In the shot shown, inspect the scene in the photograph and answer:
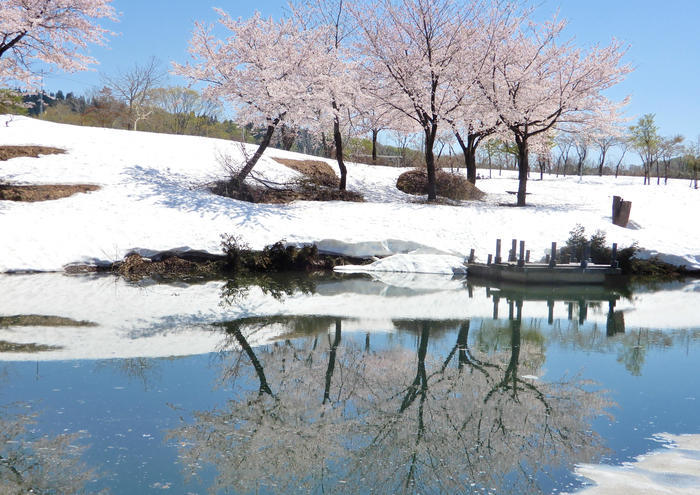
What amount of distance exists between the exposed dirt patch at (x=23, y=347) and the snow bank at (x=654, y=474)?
7.99 metres

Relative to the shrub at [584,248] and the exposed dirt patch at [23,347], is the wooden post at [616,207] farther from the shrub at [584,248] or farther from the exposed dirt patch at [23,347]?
the exposed dirt patch at [23,347]

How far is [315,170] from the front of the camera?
108 feet

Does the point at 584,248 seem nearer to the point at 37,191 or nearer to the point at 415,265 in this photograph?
the point at 415,265

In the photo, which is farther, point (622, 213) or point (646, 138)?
point (646, 138)

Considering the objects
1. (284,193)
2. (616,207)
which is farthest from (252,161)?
(616,207)

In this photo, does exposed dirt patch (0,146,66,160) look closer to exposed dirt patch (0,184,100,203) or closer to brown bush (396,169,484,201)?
exposed dirt patch (0,184,100,203)

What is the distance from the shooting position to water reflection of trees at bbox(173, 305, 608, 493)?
5.54 m

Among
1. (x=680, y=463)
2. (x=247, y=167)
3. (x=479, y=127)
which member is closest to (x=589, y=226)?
(x=479, y=127)

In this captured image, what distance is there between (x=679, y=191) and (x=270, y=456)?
139ft

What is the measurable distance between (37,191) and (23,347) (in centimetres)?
1547

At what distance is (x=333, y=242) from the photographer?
22.4 meters

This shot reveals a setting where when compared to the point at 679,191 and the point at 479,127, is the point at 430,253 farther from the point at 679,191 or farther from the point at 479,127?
the point at 679,191


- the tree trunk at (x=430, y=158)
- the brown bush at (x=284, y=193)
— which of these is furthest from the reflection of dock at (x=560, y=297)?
the brown bush at (x=284, y=193)

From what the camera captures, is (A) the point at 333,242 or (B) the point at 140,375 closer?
(B) the point at 140,375
